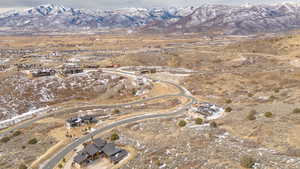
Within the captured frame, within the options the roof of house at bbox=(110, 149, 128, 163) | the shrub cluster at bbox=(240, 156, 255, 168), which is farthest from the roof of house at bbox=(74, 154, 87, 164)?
the shrub cluster at bbox=(240, 156, 255, 168)

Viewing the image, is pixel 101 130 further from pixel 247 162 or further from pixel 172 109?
pixel 247 162

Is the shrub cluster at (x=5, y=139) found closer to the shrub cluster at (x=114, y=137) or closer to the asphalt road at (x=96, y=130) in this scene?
Result: the asphalt road at (x=96, y=130)

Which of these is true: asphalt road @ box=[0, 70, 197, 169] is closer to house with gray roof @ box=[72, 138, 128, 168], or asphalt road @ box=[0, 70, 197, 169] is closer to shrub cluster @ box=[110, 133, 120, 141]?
house with gray roof @ box=[72, 138, 128, 168]

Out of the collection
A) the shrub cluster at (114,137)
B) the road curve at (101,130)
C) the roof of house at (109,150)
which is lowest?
the road curve at (101,130)

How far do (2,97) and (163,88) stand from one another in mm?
60097

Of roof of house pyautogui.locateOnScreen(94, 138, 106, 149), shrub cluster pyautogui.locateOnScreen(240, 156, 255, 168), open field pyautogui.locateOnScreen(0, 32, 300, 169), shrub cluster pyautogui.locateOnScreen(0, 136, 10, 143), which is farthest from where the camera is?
shrub cluster pyautogui.locateOnScreen(0, 136, 10, 143)

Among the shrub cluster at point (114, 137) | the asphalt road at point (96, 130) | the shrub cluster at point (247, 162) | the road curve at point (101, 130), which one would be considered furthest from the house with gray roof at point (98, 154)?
the shrub cluster at point (247, 162)

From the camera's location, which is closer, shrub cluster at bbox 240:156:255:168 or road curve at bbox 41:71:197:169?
shrub cluster at bbox 240:156:255:168

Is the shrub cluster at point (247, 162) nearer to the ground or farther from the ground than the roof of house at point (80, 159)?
farther from the ground

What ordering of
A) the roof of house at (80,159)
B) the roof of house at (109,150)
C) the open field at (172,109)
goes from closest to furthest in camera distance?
the open field at (172,109) < the roof of house at (80,159) < the roof of house at (109,150)

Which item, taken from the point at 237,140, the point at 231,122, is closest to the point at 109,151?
the point at 237,140

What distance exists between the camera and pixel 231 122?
128ft

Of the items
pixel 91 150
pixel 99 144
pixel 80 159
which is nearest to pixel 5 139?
pixel 80 159

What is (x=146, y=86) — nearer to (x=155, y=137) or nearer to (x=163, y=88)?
(x=163, y=88)
